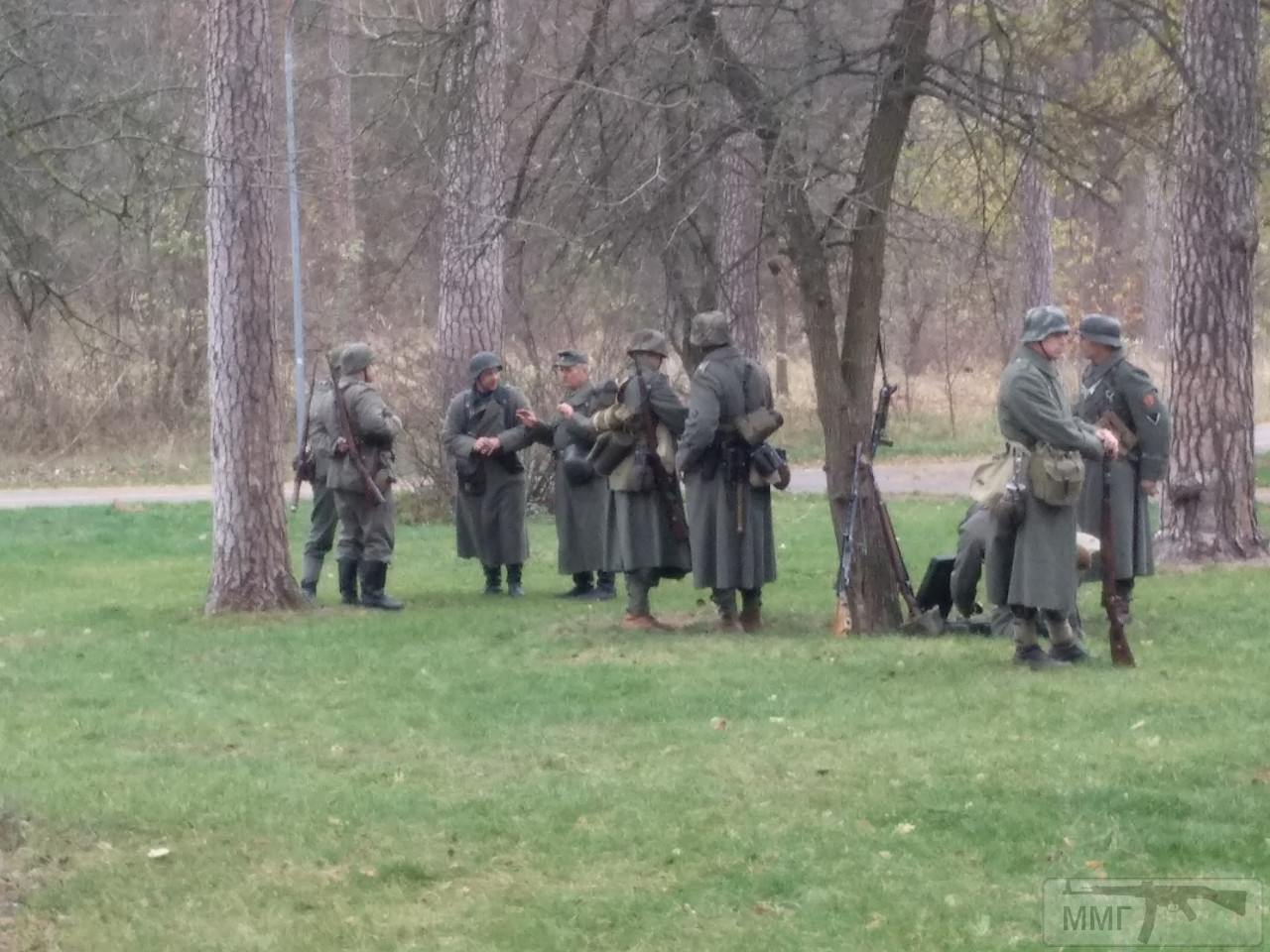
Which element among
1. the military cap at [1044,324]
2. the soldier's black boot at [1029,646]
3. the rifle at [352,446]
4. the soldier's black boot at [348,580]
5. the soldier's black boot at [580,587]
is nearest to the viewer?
the military cap at [1044,324]

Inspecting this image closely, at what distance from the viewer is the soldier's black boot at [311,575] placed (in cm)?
1466

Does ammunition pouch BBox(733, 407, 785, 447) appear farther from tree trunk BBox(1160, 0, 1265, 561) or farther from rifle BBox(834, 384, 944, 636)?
tree trunk BBox(1160, 0, 1265, 561)

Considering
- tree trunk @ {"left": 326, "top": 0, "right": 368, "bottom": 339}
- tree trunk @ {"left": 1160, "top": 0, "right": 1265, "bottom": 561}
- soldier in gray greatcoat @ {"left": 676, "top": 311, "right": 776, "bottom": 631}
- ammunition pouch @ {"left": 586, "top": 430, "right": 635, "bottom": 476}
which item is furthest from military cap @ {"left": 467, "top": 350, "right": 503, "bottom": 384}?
tree trunk @ {"left": 326, "top": 0, "right": 368, "bottom": 339}

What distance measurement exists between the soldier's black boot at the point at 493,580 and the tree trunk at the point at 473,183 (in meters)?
2.35

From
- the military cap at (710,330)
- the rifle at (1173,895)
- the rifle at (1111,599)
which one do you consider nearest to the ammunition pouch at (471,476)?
the military cap at (710,330)

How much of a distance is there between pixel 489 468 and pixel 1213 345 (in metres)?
5.54

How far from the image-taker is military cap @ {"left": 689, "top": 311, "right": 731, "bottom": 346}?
1187 centimetres

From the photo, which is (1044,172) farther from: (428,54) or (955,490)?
Result: (955,490)

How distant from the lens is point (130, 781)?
8.04 m

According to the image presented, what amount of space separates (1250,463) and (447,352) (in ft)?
29.5

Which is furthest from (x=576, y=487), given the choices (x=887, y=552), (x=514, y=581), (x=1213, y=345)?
(x=1213, y=345)

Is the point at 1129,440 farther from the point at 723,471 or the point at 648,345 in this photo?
the point at 648,345

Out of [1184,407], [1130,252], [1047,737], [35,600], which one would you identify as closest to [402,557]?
[35,600]

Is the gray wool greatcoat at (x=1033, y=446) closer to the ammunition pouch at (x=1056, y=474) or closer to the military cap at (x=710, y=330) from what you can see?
the ammunition pouch at (x=1056, y=474)
